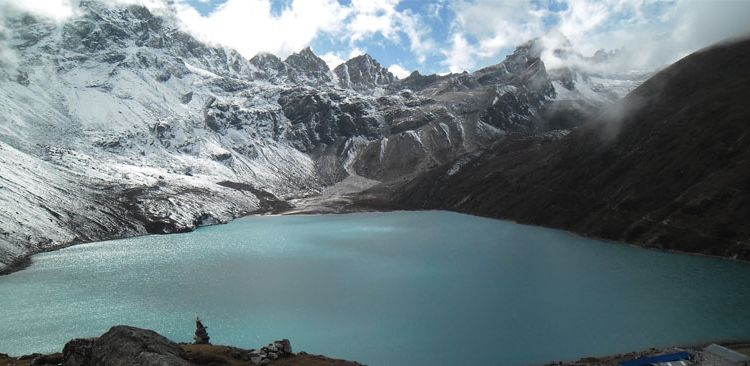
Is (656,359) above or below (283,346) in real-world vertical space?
below

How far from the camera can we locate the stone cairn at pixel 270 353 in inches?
2221

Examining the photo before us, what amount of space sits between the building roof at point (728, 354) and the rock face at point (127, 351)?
186 ft

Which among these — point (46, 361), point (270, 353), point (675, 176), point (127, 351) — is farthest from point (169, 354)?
point (675, 176)

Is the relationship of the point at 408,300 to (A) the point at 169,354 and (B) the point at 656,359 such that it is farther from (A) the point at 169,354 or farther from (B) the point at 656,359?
(A) the point at 169,354

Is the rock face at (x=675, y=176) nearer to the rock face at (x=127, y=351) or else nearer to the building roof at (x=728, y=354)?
the building roof at (x=728, y=354)

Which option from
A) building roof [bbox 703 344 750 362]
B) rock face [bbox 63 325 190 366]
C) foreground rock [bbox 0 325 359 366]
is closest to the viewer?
rock face [bbox 63 325 190 366]

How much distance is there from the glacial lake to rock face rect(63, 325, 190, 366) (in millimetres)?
33004

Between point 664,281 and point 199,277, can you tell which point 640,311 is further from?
point 199,277

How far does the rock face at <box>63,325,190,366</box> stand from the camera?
122 feet

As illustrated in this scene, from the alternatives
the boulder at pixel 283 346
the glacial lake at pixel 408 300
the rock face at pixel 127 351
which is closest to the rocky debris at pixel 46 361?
the rock face at pixel 127 351

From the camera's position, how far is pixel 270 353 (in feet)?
191

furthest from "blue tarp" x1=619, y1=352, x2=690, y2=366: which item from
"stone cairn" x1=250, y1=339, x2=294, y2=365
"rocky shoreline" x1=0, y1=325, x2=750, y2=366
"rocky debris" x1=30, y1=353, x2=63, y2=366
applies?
"rocky debris" x1=30, y1=353, x2=63, y2=366

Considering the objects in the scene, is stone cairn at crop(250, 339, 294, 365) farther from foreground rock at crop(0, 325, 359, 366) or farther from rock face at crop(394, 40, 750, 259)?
rock face at crop(394, 40, 750, 259)

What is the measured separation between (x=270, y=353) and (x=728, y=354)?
5126 centimetres
